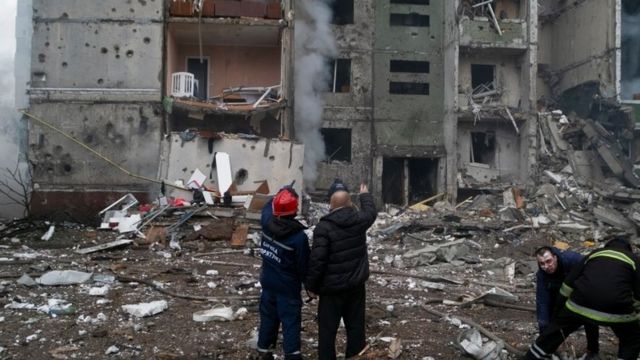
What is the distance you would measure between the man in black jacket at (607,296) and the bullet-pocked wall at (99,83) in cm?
1304

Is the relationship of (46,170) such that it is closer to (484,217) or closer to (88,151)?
(88,151)

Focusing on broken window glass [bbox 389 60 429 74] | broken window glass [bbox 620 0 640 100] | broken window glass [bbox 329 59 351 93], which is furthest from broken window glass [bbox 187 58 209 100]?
broken window glass [bbox 620 0 640 100]

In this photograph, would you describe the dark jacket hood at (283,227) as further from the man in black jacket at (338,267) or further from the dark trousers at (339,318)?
the dark trousers at (339,318)

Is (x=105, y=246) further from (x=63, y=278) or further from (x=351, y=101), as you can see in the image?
(x=351, y=101)

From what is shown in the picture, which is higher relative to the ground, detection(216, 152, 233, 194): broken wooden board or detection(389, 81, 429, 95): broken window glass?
detection(389, 81, 429, 95): broken window glass

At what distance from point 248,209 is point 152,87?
18.1 feet

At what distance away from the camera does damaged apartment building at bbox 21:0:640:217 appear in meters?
15.4

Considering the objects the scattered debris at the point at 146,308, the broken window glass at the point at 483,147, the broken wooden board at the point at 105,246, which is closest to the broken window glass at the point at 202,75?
the broken wooden board at the point at 105,246

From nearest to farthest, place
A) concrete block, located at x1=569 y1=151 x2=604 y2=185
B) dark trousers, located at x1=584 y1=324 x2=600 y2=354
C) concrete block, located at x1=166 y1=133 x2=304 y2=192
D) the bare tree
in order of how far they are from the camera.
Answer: dark trousers, located at x1=584 y1=324 x2=600 y2=354
concrete block, located at x1=166 y1=133 x2=304 y2=192
the bare tree
concrete block, located at x1=569 y1=151 x2=604 y2=185

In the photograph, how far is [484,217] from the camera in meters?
17.0

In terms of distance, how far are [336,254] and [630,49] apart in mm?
25477

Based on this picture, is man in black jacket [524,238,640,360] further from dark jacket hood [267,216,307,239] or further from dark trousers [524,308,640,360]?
dark jacket hood [267,216,307,239]

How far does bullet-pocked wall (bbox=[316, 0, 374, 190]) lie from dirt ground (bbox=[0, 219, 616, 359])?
1136 centimetres

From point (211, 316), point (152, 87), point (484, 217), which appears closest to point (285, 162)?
point (152, 87)
